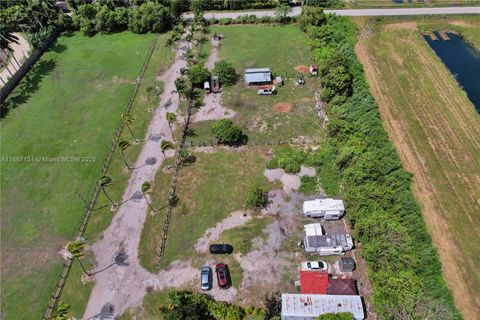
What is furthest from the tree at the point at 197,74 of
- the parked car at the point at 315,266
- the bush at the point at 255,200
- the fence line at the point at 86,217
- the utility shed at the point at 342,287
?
the utility shed at the point at 342,287

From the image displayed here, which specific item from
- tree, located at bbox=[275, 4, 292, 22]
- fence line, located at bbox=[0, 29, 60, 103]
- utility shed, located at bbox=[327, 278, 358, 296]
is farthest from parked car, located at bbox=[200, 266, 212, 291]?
tree, located at bbox=[275, 4, 292, 22]

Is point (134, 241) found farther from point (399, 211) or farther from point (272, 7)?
point (272, 7)

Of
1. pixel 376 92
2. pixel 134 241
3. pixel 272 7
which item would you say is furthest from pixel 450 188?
pixel 272 7

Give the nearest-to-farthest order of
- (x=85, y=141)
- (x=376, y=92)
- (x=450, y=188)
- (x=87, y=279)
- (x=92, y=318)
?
(x=92, y=318), (x=87, y=279), (x=450, y=188), (x=85, y=141), (x=376, y=92)

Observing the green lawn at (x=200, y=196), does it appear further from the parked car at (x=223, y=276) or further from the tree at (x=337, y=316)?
the tree at (x=337, y=316)

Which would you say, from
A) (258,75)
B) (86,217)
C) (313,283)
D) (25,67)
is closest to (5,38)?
(25,67)

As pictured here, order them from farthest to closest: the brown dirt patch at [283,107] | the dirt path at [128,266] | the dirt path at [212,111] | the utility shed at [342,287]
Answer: the brown dirt patch at [283,107] → the dirt path at [212,111] → the dirt path at [128,266] → the utility shed at [342,287]

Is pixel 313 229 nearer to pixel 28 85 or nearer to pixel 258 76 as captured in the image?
pixel 258 76
